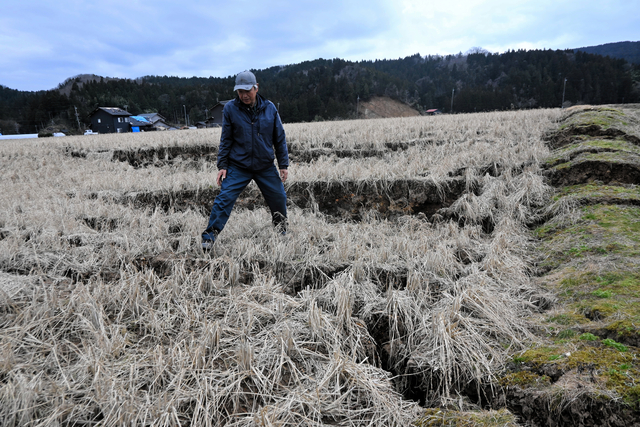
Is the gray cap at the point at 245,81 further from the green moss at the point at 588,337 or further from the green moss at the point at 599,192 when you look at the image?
the green moss at the point at 599,192

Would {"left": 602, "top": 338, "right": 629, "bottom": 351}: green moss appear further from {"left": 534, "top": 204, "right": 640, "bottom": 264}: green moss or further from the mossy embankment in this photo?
{"left": 534, "top": 204, "right": 640, "bottom": 264}: green moss

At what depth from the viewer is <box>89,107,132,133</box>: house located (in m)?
55.8

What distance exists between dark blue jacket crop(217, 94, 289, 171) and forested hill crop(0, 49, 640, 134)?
4736cm

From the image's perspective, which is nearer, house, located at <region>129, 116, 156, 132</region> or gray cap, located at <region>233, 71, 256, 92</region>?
gray cap, located at <region>233, 71, 256, 92</region>

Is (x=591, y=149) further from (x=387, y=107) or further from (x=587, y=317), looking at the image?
(x=387, y=107)

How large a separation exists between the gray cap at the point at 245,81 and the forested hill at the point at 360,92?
156 ft

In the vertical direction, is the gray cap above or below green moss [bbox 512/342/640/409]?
above

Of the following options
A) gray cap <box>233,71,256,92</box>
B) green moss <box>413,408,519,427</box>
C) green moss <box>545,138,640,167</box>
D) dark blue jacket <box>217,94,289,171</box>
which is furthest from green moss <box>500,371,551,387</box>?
green moss <box>545,138,640,167</box>

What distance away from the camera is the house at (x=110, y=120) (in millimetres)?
55844

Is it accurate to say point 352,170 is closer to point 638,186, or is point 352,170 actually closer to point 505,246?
point 505,246

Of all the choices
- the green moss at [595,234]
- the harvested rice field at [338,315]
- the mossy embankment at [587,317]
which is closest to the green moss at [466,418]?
the harvested rice field at [338,315]

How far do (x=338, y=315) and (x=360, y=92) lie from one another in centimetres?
9047

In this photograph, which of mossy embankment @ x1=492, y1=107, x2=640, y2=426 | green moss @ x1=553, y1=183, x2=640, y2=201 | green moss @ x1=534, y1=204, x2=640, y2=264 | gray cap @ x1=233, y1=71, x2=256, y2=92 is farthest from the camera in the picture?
green moss @ x1=553, y1=183, x2=640, y2=201

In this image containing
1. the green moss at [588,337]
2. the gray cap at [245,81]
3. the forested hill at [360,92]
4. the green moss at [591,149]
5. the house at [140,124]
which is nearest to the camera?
the green moss at [588,337]
